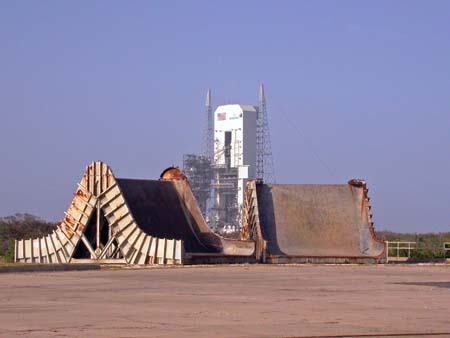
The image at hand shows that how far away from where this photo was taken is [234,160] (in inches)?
3839

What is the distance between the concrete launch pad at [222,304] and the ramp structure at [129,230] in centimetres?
716

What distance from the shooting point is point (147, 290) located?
885 inches

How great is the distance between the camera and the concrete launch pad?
46.3 feet

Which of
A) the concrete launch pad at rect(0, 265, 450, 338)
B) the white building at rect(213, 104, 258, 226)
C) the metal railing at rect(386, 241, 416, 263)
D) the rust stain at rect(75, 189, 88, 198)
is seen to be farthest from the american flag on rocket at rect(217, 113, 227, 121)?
the concrete launch pad at rect(0, 265, 450, 338)

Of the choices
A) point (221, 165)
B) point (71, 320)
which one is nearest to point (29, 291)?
point (71, 320)

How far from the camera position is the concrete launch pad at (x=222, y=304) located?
1412 centimetres

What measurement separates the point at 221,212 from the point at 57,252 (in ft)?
191

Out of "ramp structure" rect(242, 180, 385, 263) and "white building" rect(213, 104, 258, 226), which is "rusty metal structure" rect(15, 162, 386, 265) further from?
"white building" rect(213, 104, 258, 226)

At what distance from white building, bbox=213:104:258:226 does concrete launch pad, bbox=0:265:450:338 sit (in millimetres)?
66384

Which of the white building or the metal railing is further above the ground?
the white building

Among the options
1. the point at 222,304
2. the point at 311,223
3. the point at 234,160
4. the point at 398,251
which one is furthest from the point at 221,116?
the point at 222,304

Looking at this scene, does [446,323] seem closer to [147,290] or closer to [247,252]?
[147,290]

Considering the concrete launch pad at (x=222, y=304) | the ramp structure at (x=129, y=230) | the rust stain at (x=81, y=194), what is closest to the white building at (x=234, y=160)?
the ramp structure at (x=129, y=230)

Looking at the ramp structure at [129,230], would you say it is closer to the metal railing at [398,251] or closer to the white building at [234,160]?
the metal railing at [398,251]
